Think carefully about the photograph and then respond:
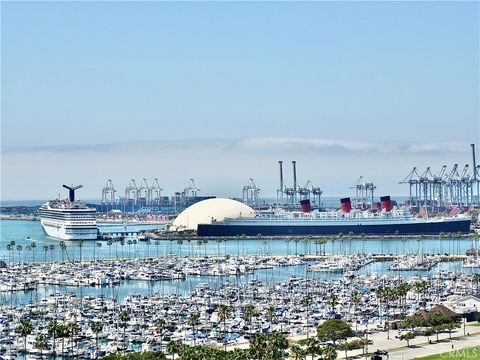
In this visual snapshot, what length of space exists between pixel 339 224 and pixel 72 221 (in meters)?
38.1

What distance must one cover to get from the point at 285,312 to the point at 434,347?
1301 cm

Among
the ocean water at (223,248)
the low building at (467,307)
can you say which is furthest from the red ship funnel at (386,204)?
the low building at (467,307)

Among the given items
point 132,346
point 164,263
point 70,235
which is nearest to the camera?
point 132,346

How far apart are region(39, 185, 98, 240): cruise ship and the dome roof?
54.7ft

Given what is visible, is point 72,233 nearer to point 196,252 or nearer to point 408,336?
point 196,252

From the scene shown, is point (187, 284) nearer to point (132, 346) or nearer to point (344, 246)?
point (132, 346)

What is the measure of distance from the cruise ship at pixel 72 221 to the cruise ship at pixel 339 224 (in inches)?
645

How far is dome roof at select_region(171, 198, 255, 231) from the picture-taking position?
14712cm

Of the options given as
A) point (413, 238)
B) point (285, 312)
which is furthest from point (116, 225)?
point (285, 312)

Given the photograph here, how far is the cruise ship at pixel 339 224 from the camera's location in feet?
459

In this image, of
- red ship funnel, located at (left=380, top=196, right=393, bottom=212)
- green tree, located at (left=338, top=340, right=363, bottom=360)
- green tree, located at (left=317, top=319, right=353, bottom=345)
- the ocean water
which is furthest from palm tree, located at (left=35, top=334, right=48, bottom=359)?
red ship funnel, located at (left=380, top=196, right=393, bottom=212)

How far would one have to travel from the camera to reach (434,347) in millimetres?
48344

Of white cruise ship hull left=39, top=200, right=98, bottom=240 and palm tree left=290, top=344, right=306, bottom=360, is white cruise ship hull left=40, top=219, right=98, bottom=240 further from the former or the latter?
palm tree left=290, top=344, right=306, bottom=360

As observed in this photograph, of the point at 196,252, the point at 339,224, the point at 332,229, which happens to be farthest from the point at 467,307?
the point at 339,224
